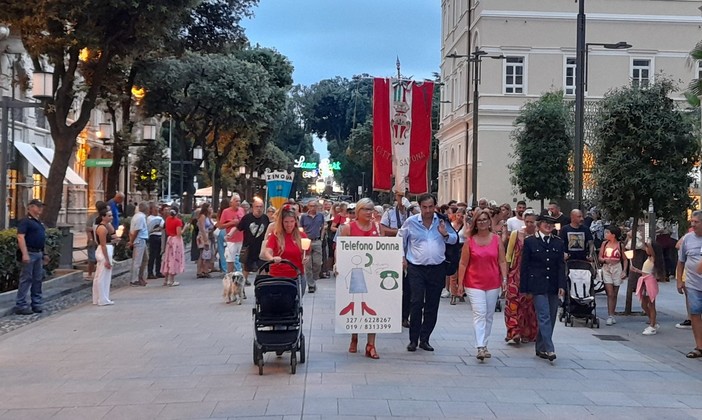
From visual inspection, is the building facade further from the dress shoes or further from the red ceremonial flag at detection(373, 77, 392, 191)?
the dress shoes

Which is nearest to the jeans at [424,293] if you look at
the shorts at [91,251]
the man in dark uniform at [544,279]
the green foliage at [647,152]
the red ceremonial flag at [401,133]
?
the man in dark uniform at [544,279]

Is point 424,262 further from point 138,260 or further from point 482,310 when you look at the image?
point 138,260

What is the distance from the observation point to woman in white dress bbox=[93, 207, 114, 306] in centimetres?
1402

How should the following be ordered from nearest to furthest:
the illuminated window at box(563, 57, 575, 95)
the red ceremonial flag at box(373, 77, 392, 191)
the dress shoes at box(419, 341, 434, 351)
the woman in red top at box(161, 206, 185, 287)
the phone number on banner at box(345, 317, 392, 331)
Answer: the phone number on banner at box(345, 317, 392, 331)
the dress shoes at box(419, 341, 434, 351)
the red ceremonial flag at box(373, 77, 392, 191)
the woman in red top at box(161, 206, 185, 287)
the illuminated window at box(563, 57, 575, 95)

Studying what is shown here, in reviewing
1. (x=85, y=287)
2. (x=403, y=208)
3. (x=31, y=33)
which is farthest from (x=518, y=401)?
(x=31, y=33)

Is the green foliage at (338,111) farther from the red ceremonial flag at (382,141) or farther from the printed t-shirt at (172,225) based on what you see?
the red ceremonial flag at (382,141)

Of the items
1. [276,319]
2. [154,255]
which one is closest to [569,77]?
[154,255]

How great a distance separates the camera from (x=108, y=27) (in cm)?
1886

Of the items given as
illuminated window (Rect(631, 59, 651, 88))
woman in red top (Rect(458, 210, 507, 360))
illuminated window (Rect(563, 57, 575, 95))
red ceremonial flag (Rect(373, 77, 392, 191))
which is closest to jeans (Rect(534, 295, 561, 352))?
woman in red top (Rect(458, 210, 507, 360))

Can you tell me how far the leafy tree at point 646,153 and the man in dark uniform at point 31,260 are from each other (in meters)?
9.82

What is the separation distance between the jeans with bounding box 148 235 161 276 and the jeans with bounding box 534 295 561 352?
11.5 meters

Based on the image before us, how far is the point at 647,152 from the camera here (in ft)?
45.5

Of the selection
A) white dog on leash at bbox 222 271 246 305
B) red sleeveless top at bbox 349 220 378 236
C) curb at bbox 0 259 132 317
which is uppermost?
red sleeveless top at bbox 349 220 378 236

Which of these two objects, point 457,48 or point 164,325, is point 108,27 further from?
point 457,48
